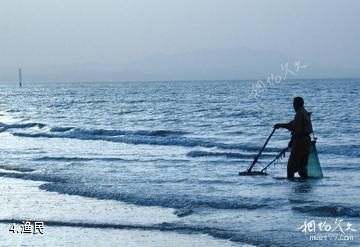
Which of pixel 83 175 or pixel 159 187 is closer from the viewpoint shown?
pixel 159 187

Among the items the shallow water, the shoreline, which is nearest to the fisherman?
the shallow water

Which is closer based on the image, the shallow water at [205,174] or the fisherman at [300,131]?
the shallow water at [205,174]

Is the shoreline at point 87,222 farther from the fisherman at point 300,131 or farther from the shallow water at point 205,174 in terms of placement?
the fisherman at point 300,131

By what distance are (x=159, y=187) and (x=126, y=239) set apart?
4241 mm

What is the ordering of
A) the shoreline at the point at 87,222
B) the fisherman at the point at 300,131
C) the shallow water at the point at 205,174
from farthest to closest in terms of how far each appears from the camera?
the fisherman at the point at 300,131 → the shallow water at the point at 205,174 → the shoreline at the point at 87,222

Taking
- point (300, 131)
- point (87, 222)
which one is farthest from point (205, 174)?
point (87, 222)

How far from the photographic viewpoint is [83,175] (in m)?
15.8

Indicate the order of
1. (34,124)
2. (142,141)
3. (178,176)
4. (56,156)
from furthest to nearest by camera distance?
(34,124), (142,141), (56,156), (178,176)

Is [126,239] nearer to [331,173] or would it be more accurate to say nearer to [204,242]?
[204,242]

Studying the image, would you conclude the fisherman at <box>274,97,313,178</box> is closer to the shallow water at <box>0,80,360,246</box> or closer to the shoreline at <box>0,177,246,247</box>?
the shallow water at <box>0,80,360,246</box>

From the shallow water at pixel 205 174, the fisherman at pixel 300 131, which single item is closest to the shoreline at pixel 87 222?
the shallow water at pixel 205 174

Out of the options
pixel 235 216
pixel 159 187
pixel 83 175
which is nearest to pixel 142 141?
pixel 83 175

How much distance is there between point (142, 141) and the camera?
2606 cm

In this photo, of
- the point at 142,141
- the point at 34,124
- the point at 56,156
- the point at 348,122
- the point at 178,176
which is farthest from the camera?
the point at 34,124
